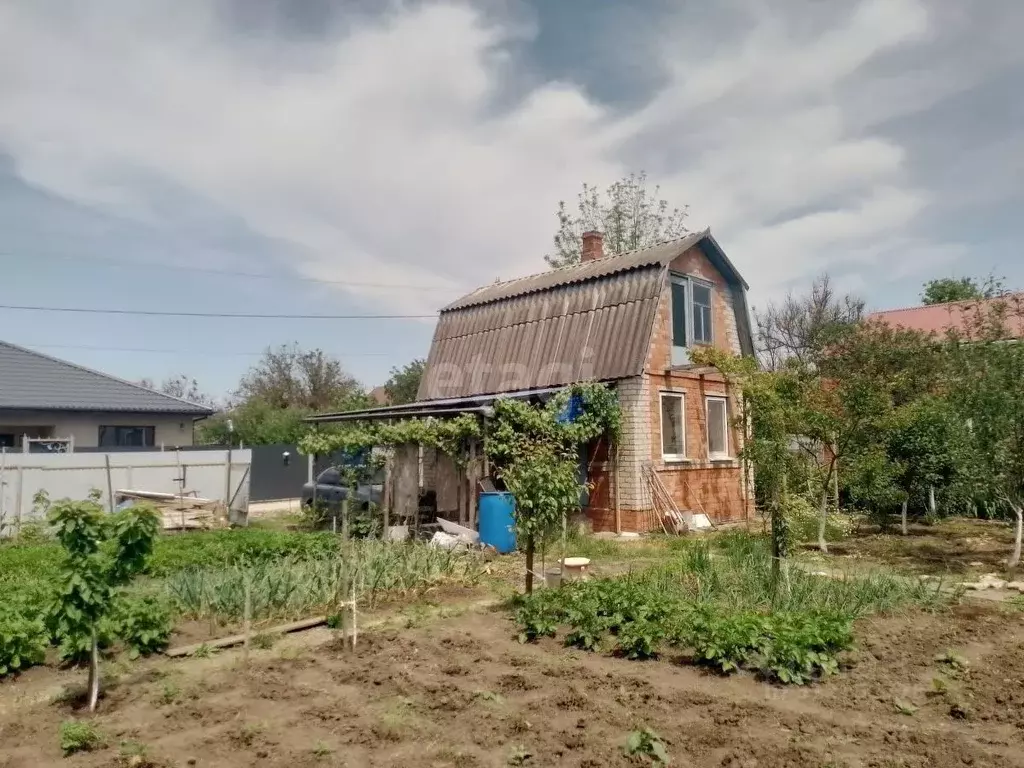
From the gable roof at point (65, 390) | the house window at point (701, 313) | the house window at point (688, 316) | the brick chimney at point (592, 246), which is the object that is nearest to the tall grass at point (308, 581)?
the house window at point (688, 316)

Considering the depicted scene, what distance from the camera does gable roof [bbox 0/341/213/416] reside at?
2303 centimetres

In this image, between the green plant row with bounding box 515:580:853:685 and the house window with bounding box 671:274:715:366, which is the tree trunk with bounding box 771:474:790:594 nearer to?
the green plant row with bounding box 515:580:853:685

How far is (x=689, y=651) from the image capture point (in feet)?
20.1

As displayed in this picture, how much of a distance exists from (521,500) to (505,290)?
12047 millimetres

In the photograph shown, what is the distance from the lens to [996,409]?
33.7 ft

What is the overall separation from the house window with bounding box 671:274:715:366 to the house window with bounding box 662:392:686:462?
0.82 m

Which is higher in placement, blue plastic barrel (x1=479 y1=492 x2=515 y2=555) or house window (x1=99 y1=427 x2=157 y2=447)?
house window (x1=99 y1=427 x2=157 y2=447)

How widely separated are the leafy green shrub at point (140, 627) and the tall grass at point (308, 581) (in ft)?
2.62

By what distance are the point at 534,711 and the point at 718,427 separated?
13831 millimetres

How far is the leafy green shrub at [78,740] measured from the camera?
170 inches

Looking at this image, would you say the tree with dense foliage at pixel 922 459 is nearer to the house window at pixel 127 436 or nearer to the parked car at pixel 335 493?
the parked car at pixel 335 493

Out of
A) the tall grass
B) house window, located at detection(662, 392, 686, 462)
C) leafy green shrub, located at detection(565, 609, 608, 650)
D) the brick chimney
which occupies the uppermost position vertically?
the brick chimney

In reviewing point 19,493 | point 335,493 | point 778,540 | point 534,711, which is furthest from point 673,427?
point 19,493

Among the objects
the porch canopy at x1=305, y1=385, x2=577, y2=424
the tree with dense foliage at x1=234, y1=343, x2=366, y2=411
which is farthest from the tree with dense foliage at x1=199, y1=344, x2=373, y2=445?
the porch canopy at x1=305, y1=385, x2=577, y2=424
